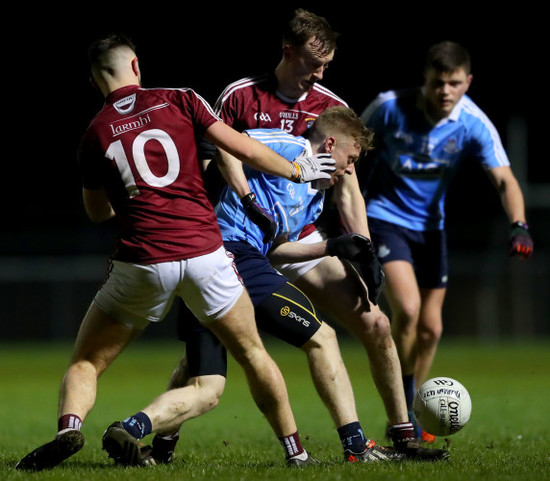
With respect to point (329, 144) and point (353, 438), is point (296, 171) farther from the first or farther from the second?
point (353, 438)

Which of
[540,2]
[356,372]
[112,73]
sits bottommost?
[356,372]

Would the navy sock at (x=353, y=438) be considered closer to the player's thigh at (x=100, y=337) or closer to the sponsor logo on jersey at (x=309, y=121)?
the player's thigh at (x=100, y=337)

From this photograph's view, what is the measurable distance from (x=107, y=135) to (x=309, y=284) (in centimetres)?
171

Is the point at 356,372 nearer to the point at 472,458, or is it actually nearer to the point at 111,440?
the point at 472,458

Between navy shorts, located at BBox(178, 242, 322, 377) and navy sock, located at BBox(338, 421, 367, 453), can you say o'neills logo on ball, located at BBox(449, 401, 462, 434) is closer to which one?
navy sock, located at BBox(338, 421, 367, 453)

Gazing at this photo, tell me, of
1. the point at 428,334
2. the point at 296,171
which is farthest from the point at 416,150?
the point at 296,171

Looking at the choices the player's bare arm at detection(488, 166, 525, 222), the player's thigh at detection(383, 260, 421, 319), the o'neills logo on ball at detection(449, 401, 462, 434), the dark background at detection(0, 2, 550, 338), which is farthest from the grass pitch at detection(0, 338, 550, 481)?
the dark background at detection(0, 2, 550, 338)

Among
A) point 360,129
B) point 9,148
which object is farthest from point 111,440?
point 9,148

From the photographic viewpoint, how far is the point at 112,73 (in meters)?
5.17

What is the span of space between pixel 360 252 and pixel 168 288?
121cm

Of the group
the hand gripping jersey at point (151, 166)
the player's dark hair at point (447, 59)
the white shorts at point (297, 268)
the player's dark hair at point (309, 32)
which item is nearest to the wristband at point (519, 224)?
the player's dark hair at point (447, 59)

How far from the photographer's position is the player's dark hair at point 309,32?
19.7 ft

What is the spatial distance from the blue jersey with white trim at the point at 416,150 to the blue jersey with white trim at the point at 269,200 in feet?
5.56

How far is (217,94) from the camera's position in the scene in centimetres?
2588
